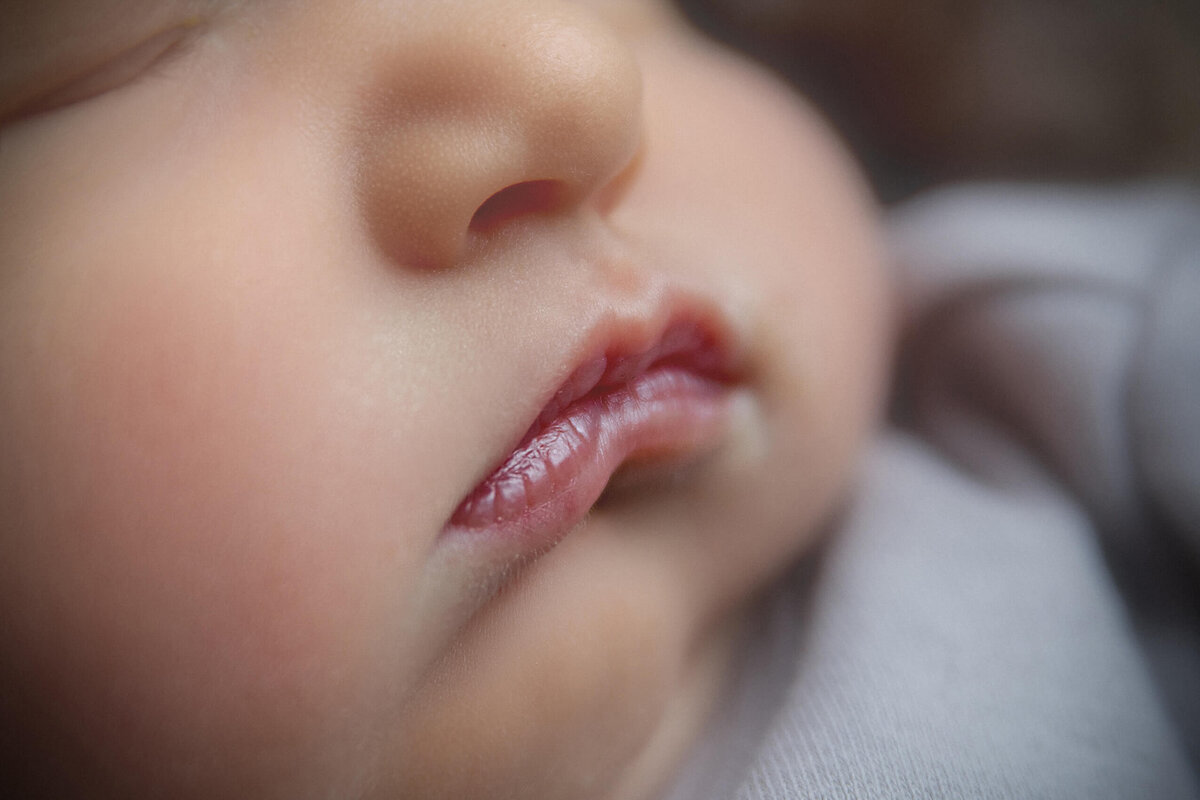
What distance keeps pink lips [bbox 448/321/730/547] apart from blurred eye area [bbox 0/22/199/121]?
21 cm

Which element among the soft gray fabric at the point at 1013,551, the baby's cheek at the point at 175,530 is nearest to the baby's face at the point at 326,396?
the baby's cheek at the point at 175,530

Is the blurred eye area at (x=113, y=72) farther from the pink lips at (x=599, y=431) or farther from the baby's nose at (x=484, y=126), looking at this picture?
the pink lips at (x=599, y=431)

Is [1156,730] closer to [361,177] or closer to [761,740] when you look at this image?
[761,740]

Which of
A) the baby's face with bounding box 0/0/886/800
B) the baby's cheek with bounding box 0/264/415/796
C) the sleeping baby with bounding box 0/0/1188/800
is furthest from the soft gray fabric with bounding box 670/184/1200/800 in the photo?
the baby's cheek with bounding box 0/264/415/796

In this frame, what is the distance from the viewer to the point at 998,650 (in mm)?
477

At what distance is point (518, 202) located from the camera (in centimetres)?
35

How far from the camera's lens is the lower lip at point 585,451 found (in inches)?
13.8

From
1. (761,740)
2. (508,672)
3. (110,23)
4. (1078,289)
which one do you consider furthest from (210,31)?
(1078,289)

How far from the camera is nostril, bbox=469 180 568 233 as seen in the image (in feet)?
1.12

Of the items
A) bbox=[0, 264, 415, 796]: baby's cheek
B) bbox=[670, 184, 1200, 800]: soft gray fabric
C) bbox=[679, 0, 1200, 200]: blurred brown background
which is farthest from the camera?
bbox=[679, 0, 1200, 200]: blurred brown background

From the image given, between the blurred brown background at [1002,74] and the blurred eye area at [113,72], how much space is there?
1.27 feet

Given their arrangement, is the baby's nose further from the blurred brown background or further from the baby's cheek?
the blurred brown background

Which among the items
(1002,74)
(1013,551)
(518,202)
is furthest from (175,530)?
(1002,74)

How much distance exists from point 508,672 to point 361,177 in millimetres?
204
